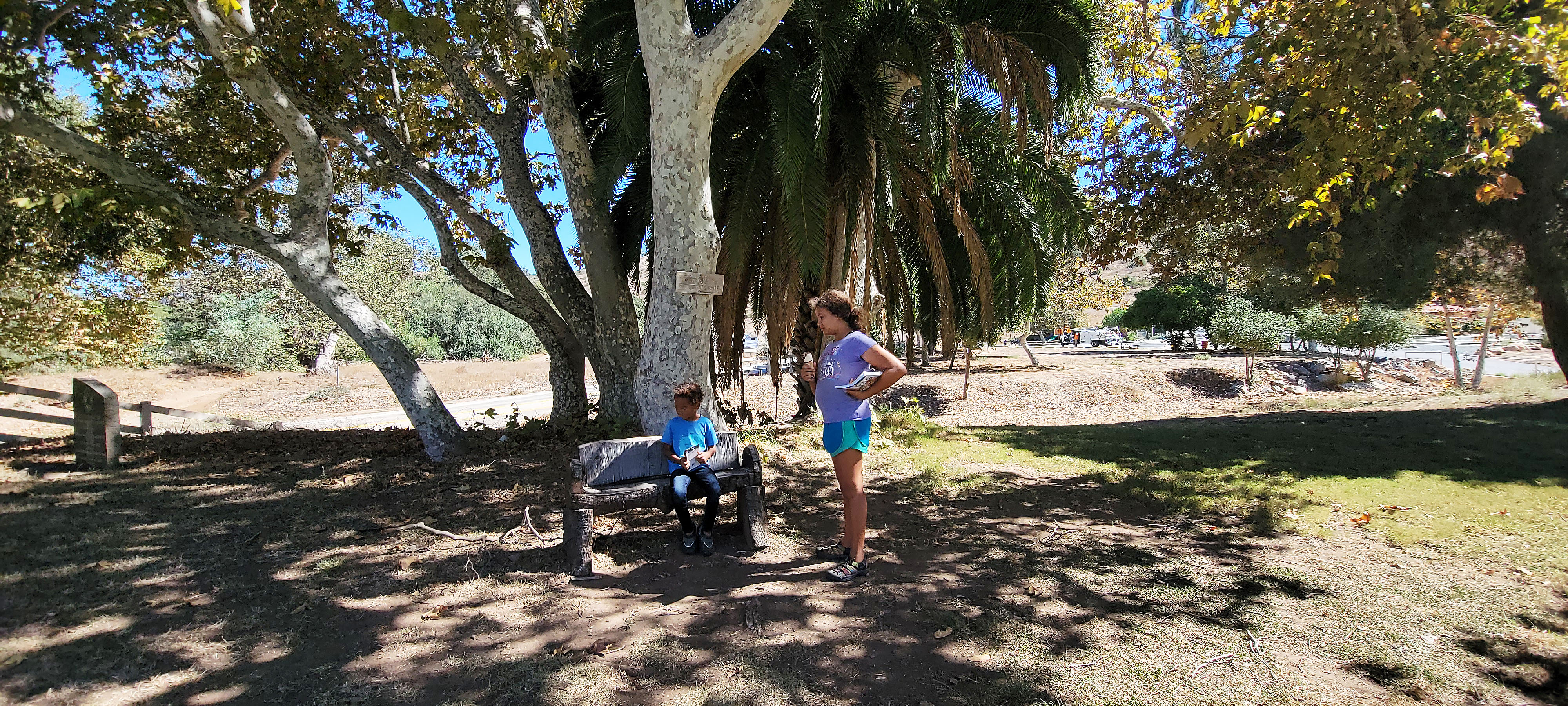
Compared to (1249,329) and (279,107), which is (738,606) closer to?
(279,107)

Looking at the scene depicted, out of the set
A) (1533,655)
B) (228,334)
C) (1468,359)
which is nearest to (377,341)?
(1533,655)

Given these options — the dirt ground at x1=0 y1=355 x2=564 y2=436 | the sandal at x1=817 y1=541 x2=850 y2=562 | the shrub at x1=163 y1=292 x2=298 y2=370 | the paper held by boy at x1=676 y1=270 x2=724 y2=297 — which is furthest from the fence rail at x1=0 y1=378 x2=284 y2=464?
the shrub at x1=163 y1=292 x2=298 y2=370

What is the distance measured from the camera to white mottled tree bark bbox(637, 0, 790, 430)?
4742 mm

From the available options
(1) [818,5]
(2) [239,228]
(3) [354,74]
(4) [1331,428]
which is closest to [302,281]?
(2) [239,228]

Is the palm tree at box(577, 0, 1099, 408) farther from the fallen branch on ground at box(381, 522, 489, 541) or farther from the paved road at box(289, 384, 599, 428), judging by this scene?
the paved road at box(289, 384, 599, 428)

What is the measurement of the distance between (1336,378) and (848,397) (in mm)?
27964

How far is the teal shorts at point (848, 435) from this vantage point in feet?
12.5

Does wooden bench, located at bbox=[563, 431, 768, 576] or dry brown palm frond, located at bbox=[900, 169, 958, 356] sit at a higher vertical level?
dry brown palm frond, located at bbox=[900, 169, 958, 356]

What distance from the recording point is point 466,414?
20.3m

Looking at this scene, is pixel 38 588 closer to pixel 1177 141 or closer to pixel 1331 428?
pixel 1177 141

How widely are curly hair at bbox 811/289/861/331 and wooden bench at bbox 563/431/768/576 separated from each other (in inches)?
43.8

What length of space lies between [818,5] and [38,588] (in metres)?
7.34

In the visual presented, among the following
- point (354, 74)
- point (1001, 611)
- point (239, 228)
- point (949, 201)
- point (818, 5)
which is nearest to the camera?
point (1001, 611)

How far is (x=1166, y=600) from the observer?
11.9ft
